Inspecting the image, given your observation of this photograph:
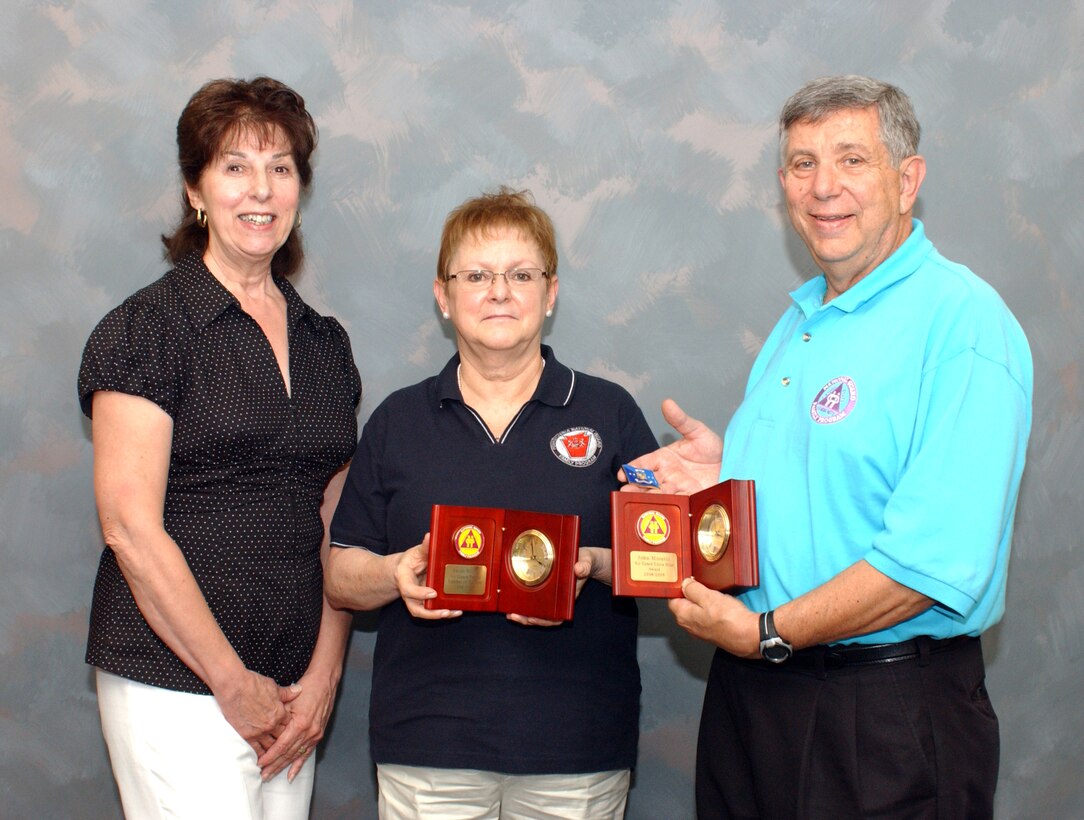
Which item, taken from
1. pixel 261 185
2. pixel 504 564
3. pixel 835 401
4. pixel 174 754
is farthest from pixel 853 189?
pixel 174 754

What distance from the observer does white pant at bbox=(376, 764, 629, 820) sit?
6.82 ft

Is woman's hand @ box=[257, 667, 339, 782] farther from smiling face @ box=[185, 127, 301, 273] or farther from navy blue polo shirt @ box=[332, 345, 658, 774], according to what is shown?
smiling face @ box=[185, 127, 301, 273]

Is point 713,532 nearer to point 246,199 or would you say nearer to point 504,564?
point 504,564

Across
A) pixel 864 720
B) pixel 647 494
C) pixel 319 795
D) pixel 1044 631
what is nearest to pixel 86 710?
pixel 319 795

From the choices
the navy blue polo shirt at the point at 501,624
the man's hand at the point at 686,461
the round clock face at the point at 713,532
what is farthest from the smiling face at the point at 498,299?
the round clock face at the point at 713,532

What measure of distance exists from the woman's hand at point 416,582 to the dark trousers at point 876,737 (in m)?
0.62

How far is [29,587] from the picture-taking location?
2.64 meters

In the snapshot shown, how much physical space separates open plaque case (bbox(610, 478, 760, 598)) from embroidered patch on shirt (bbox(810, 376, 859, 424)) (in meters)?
0.20

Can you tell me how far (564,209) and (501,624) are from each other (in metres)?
1.14

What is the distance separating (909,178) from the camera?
1.90 metres

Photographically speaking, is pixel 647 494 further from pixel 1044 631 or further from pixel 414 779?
pixel 1044 631

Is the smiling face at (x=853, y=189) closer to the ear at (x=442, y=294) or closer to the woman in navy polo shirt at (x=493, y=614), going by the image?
the woman in navy polo shirt at (x=493, y=614)

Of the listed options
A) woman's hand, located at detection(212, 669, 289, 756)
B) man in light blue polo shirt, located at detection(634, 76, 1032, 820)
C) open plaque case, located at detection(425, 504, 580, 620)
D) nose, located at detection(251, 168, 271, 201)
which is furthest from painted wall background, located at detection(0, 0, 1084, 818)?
open plaque case, located at detection(425, 504, 580, 620)

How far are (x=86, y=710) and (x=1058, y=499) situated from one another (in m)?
2.58
